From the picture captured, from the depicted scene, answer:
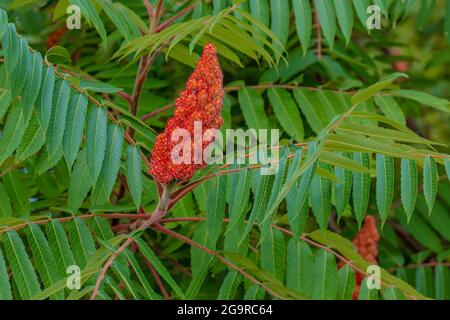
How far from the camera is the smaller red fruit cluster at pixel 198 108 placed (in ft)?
8.31

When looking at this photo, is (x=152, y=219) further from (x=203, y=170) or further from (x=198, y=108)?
(x=198, y=108)

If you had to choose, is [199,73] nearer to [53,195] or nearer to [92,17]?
[92,17]

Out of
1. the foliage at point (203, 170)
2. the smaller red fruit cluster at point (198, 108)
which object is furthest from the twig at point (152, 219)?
the smaller red fruit cluster at point (198, 108)

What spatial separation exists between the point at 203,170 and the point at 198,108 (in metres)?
0.27

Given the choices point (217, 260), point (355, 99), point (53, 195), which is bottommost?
point (217, 260)

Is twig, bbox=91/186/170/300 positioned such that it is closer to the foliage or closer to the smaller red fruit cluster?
the foliage

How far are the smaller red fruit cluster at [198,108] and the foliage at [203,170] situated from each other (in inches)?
3.9

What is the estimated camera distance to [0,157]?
275 cm

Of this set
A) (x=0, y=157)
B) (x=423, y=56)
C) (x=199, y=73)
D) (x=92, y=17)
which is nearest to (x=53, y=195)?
(x=0, y=157)

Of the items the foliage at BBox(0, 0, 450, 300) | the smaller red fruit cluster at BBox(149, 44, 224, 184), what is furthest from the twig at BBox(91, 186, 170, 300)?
the smaller red fruit cluster at BBox(149, 44, 224, 184)

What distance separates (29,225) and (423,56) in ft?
16.6

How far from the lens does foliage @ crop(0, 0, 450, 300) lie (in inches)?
99.3

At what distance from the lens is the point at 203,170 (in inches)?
108

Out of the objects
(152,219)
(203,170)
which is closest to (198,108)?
(203,170)
